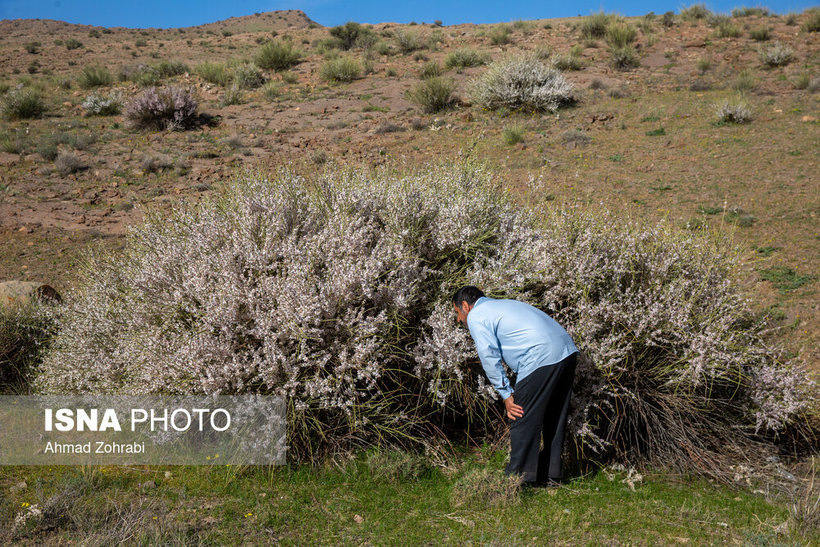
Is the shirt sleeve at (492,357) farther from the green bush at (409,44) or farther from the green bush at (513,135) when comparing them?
the green bush at (409,44)

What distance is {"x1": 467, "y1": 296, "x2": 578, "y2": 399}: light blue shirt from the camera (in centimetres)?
427

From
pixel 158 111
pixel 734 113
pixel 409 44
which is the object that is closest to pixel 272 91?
pixel 158 111

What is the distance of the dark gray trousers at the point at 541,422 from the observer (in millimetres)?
4289

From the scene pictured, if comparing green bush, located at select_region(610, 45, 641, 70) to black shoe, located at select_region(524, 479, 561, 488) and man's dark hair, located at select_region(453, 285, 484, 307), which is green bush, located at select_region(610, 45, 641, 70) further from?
black shoe, located at select_region(524, 479, 561, 488)

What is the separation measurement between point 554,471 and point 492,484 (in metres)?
0.53

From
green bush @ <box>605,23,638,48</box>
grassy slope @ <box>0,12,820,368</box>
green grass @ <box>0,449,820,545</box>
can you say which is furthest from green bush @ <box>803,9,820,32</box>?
green grass @ <box>0,449,820,545</box>

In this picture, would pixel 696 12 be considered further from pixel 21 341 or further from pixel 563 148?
pixel 21 341

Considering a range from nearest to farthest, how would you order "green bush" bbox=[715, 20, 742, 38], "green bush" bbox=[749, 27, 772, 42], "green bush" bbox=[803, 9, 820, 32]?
"green bush" bbox=[749, 27, 772, 42] < "green bush" bbox=[803, 9, 820, 32] < "green bush" bbox=[715, 20, 742, 38]

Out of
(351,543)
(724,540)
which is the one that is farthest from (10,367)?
(724,540)

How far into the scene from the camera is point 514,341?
4344mm

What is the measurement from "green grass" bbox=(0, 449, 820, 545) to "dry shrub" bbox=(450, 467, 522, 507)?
2 centimetres

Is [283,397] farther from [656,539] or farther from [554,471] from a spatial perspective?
[656,539]

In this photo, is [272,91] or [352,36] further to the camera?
[352,36]

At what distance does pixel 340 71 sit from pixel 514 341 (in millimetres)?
19068
